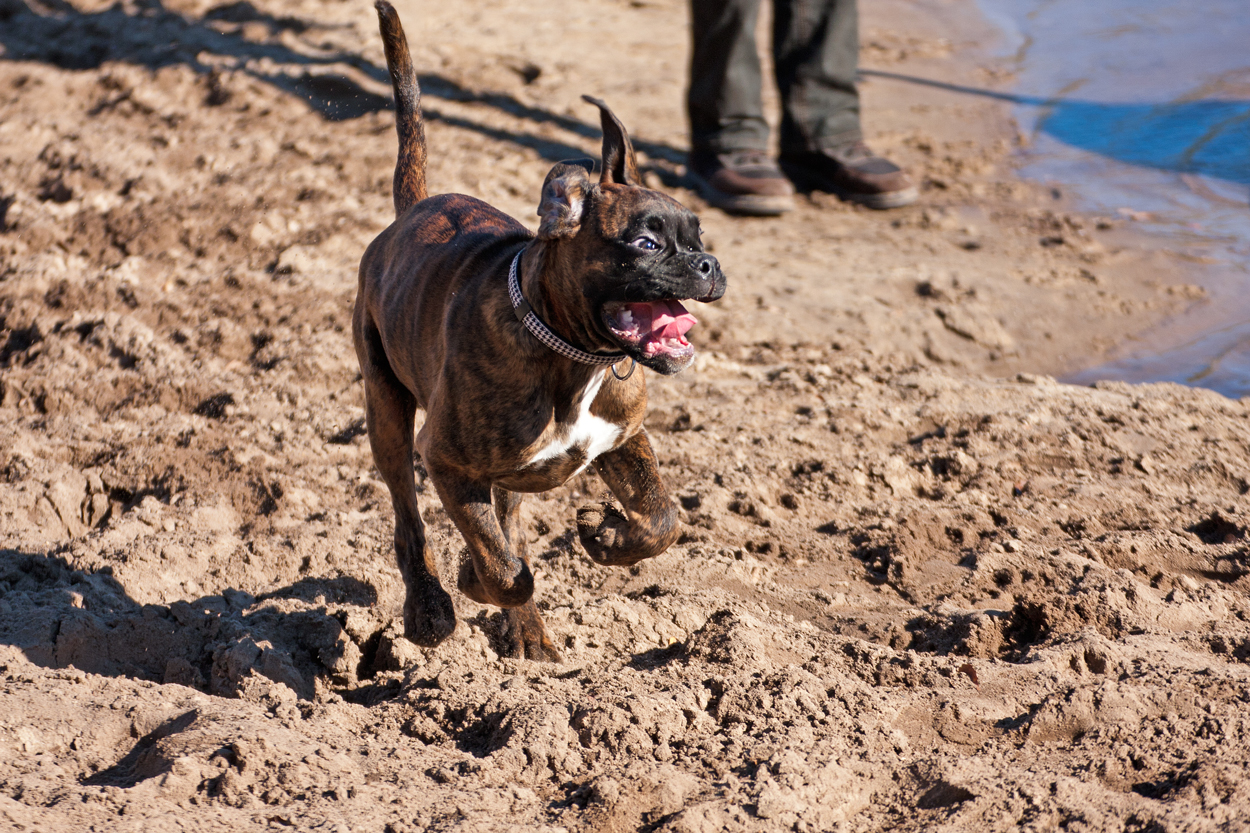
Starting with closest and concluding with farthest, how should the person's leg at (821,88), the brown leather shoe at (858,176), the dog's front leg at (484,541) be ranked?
the dog's front leg at (484,541)
the brown leather shoe at (858,176)
the person's leg at (821,88)

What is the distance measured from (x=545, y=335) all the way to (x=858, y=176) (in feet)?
17.7

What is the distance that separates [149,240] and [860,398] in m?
4.53


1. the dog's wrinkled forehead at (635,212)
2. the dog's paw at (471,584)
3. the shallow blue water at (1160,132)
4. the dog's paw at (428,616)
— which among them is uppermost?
the dog's wrinkled forehead at (635,212)

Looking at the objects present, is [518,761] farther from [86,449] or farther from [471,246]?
[86,449]

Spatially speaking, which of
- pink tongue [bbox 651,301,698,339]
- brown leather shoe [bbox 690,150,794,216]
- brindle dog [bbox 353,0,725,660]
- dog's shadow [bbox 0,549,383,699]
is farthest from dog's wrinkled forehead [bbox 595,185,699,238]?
brown leather shoe [bbox 690,150,794,216]

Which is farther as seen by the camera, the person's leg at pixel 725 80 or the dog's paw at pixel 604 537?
the person's leg at pixel 725 80

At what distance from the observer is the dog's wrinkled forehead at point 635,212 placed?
126 inches

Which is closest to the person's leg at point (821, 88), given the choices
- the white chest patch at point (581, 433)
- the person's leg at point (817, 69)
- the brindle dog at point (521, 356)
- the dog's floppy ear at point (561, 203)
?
the person's leg at point (817, 69)

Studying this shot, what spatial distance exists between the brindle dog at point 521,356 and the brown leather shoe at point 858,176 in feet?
14.8

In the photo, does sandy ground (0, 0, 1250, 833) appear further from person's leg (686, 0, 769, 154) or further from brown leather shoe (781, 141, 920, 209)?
person's leg (686, 0, 769, 154)

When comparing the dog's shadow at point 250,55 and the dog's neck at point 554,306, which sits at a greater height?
the dog's neck at point 554,306

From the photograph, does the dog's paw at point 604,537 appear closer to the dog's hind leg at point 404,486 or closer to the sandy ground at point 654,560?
the sandy ground at point 654,560

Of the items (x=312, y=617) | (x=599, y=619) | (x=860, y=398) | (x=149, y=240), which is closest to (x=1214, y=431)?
(x=860, y=398)

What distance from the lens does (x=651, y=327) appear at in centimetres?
322
